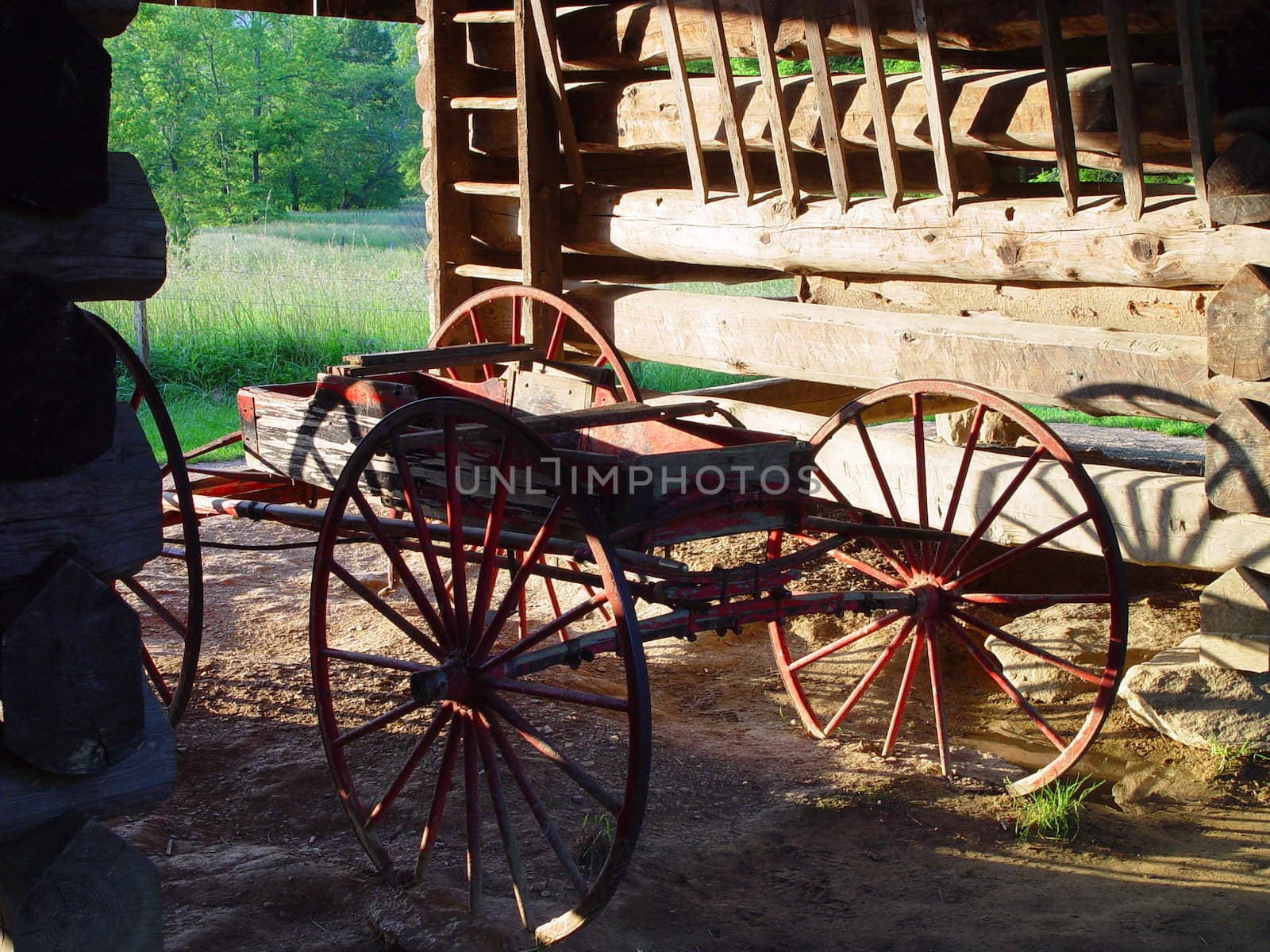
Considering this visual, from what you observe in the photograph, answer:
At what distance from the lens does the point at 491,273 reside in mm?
6629

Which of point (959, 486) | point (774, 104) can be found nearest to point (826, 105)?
point (774, 104)

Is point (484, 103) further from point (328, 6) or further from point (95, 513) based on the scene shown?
point (95, 513)

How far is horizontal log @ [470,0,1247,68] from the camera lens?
4102 mm

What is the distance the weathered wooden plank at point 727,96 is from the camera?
5.19 meters

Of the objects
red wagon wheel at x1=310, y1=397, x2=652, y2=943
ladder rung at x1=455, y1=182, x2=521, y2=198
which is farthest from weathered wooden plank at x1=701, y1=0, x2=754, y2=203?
red wagon wheel at x1=310, y1=397, x2=652, y2=943

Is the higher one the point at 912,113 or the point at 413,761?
the point at 912,113

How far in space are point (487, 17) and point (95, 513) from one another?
181 inches

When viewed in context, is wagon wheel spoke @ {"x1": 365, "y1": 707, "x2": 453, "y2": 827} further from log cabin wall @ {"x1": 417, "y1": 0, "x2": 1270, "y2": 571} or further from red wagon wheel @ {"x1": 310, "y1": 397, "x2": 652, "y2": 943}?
log cabin wall @ {"x1": 417, "y1": 0, "x2": 1270, "y2": 571}

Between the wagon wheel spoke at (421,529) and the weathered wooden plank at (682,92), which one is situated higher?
the weathered wooden plank at (682,92)

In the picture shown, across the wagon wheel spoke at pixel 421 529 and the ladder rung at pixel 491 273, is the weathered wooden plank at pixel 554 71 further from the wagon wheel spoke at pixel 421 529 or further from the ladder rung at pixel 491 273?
the wagon wheel spoke at pixel 421 529

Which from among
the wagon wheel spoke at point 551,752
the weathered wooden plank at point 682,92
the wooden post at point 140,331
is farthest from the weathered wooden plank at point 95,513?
the wooden post at point 140,331

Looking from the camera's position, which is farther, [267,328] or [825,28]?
[267,328]

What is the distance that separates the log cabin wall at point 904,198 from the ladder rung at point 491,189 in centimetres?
2

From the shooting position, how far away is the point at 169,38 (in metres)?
19.7
